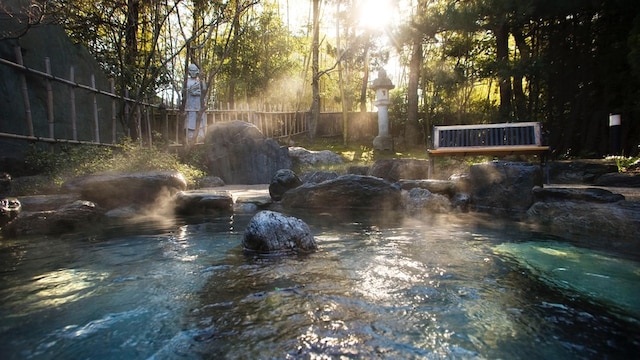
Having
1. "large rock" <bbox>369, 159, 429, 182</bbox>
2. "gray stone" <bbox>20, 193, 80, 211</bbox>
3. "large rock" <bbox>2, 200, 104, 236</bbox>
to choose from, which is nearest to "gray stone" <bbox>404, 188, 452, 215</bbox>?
"large rock" <bbox>369, 159, 429, 182</bbox>

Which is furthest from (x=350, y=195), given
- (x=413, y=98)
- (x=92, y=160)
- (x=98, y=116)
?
(x=413, y=98)

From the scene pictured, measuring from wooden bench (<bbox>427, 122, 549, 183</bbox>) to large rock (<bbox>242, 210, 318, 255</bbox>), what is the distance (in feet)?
15.9

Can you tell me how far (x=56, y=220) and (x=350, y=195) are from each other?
445cm

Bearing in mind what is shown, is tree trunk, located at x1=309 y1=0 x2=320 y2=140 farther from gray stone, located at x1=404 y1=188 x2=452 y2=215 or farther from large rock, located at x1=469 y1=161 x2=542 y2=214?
large rock, located at x1=469 y1=161 x2=542 y2=214

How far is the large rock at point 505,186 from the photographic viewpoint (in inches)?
246

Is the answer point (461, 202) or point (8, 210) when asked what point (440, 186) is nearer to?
point (461, 202)

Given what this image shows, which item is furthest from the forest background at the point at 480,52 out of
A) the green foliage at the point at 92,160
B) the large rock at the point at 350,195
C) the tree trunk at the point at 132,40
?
the large rock at the point at 350,195

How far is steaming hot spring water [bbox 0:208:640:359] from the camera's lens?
1.97 metres

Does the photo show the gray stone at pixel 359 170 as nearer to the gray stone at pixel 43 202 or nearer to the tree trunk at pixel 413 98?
the gray stone at pixel 43 202

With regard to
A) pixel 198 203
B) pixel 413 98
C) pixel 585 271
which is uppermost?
pixel 413 98

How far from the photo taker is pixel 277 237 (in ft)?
12.6

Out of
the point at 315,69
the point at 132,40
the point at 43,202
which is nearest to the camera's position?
the point at 43,202

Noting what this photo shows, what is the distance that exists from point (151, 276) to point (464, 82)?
1455 cm

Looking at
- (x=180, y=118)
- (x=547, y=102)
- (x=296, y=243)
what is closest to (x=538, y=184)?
Answer: (x=296, y=243)
